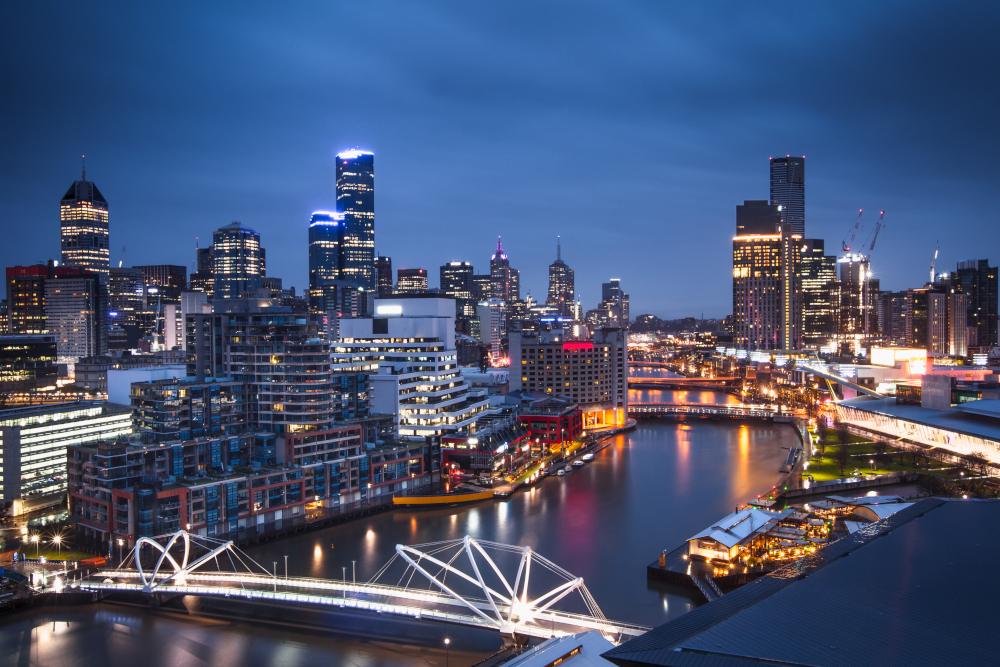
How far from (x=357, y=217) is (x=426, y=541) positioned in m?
116

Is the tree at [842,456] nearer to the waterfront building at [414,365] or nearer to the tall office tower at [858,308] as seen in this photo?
the waterfront building at [414,365]

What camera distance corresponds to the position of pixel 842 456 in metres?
34.5

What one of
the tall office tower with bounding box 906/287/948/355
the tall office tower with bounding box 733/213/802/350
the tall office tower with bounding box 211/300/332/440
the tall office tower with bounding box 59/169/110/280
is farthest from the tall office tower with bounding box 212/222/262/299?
Result: the tall office tower with bounding box 906/287/948/355

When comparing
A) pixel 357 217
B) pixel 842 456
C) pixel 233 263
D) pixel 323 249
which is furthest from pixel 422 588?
pixel 357 217

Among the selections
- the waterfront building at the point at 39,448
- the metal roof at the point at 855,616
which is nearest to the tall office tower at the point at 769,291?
the waterfront building at the point at 39,448

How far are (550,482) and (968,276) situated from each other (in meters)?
105

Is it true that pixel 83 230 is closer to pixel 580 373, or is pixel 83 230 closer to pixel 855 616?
pixel 580 373

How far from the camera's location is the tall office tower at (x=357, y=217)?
132m

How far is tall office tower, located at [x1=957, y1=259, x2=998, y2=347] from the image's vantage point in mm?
110500

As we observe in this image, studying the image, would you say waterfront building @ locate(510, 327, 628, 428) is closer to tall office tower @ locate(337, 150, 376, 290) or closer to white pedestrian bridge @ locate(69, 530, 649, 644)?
white pedestrian bridge @ locate(69, 530, 649, 644)

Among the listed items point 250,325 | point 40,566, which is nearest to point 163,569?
point 40,566

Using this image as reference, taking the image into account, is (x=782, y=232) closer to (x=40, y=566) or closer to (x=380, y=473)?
(x=380, y=473)

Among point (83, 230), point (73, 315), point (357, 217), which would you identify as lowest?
point (73, 315)

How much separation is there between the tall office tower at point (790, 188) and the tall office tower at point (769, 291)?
126 feet
